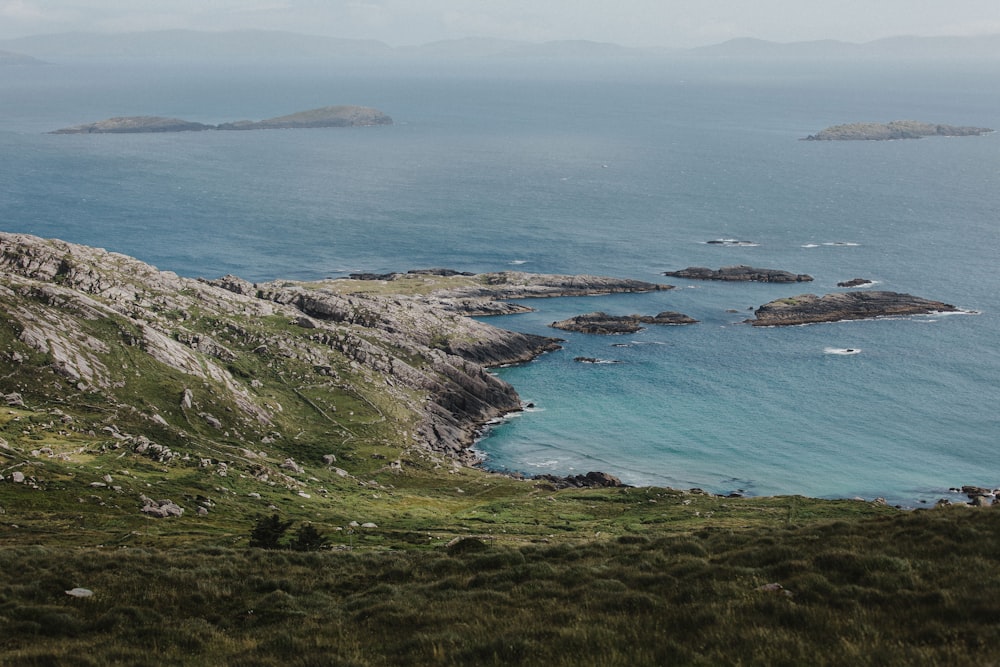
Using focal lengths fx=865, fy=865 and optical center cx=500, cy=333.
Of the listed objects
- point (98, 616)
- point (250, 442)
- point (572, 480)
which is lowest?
Result: point (572, 480)

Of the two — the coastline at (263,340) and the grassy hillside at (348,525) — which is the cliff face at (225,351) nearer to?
the coastline at (263,340)

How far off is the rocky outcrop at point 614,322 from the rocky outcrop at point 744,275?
32.0 metres

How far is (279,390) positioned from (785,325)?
10142 cm

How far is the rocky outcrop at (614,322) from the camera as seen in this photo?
161125mm

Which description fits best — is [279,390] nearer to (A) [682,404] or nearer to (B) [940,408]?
(A) [682,404]

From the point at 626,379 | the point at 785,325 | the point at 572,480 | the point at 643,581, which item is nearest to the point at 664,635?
the point at 643,581

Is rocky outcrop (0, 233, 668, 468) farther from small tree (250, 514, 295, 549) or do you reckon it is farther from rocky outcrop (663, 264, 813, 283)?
rocky outcrop (663, 264, 813, 283)

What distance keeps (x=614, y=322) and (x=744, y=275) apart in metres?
47.4

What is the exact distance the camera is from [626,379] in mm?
136875

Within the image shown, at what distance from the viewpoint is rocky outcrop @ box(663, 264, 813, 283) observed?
19157 cm

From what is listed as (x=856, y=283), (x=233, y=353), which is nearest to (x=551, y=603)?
(x=233, y=353)

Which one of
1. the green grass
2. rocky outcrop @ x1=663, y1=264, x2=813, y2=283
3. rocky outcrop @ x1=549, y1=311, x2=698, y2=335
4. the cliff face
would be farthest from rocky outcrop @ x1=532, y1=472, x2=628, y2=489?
rocky outcrop @ x1=663, y1=264, x2=813, y2=283

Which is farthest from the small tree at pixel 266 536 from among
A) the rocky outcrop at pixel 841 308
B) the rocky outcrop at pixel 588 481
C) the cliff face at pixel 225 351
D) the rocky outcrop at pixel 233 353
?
the rocky outcrop at pixel 841 308

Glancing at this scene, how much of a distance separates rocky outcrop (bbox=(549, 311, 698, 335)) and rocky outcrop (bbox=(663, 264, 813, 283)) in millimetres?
32010
